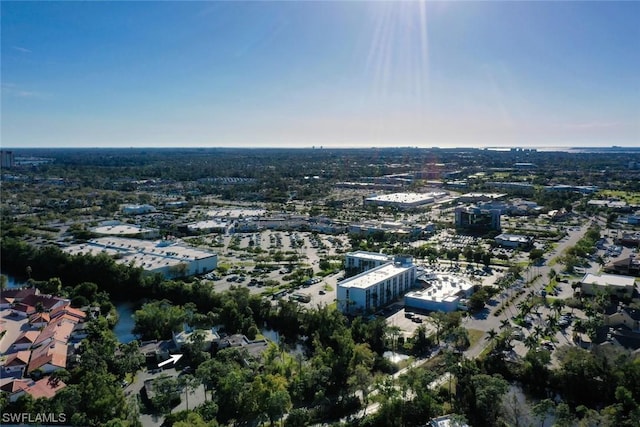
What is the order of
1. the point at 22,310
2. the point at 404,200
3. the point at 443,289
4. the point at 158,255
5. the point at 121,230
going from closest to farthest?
the point at 22,310 < the point at 443,289 < the point at 158,255 < the point at 121,230 < the point at 404,200

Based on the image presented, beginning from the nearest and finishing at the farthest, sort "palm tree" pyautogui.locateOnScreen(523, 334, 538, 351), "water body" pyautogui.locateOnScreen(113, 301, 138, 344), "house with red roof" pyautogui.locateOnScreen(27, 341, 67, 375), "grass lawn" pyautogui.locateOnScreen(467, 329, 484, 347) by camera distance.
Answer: "house with red roof" pyautogui.locateOnScreen(27, 341, 67, 375)
"palm tree" pyautogui.locateOnScreen(523, 334, 538, 351)
"grass lawn" pyautogui.locateOnScreen(467, 329, 484, 347)
"water body" pyautogui.locateOnScreen(113, 301, 138, 344)

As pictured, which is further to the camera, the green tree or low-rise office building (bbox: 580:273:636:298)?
low-rise office building (bbox: 580:273:636:298)

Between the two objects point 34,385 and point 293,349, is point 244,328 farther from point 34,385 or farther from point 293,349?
point 34,385

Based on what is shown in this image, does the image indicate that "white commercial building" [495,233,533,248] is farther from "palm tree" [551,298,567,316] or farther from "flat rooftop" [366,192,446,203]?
"flat rooftop" [366,192,446,203]

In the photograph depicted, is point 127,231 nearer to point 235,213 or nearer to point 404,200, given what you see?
point 235,213

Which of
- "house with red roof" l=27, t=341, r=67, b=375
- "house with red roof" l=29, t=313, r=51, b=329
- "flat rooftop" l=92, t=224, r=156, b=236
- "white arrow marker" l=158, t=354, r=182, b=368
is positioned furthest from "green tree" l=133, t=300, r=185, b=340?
"flat rooftop" l=92, t=224, r=156, b=236

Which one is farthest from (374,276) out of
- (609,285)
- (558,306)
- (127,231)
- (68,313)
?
(127,231)

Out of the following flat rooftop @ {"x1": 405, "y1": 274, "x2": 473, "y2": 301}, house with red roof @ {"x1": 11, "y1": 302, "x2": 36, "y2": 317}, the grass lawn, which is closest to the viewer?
the grass lawn
